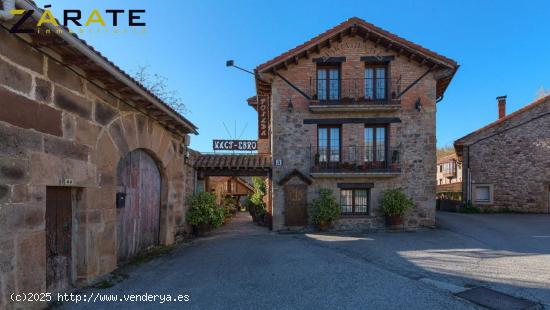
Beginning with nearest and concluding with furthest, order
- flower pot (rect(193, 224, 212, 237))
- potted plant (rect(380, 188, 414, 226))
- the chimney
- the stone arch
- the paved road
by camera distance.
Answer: the paved road
the stone arch
flower pot (rect(193, 224, 212, 237))
potted plant (rect(380, 188, 414, 226))
the chimney

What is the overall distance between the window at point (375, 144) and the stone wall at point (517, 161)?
733 cm

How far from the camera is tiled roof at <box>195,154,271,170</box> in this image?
10.9 meters

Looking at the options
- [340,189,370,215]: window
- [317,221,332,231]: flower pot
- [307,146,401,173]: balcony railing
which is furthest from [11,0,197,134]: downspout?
[340,189,370,215]: window

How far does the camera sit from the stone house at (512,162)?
14.3 m

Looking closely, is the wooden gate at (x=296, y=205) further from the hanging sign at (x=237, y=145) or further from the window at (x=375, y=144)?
the window at (x=375, y=144)

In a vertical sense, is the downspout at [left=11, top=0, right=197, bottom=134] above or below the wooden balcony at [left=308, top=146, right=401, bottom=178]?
above

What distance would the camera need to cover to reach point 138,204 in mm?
6492

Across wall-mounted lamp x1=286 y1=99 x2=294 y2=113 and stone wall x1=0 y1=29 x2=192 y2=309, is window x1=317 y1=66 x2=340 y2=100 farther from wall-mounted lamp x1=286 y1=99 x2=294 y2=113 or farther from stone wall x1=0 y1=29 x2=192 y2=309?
stone wall x1=0 y1=29 x2=192 y2=309

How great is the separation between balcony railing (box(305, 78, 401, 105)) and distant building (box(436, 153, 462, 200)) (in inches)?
364

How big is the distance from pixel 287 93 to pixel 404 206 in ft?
21.5

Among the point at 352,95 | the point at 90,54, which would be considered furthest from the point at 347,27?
the point at 90,54

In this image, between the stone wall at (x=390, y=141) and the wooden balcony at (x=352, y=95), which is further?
the stone wall at (x=390, y=141)

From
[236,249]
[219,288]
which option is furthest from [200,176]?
[219,288]

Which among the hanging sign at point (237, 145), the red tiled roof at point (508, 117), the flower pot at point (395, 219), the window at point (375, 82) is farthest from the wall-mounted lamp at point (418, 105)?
the hanging sign at point (237, 145)
